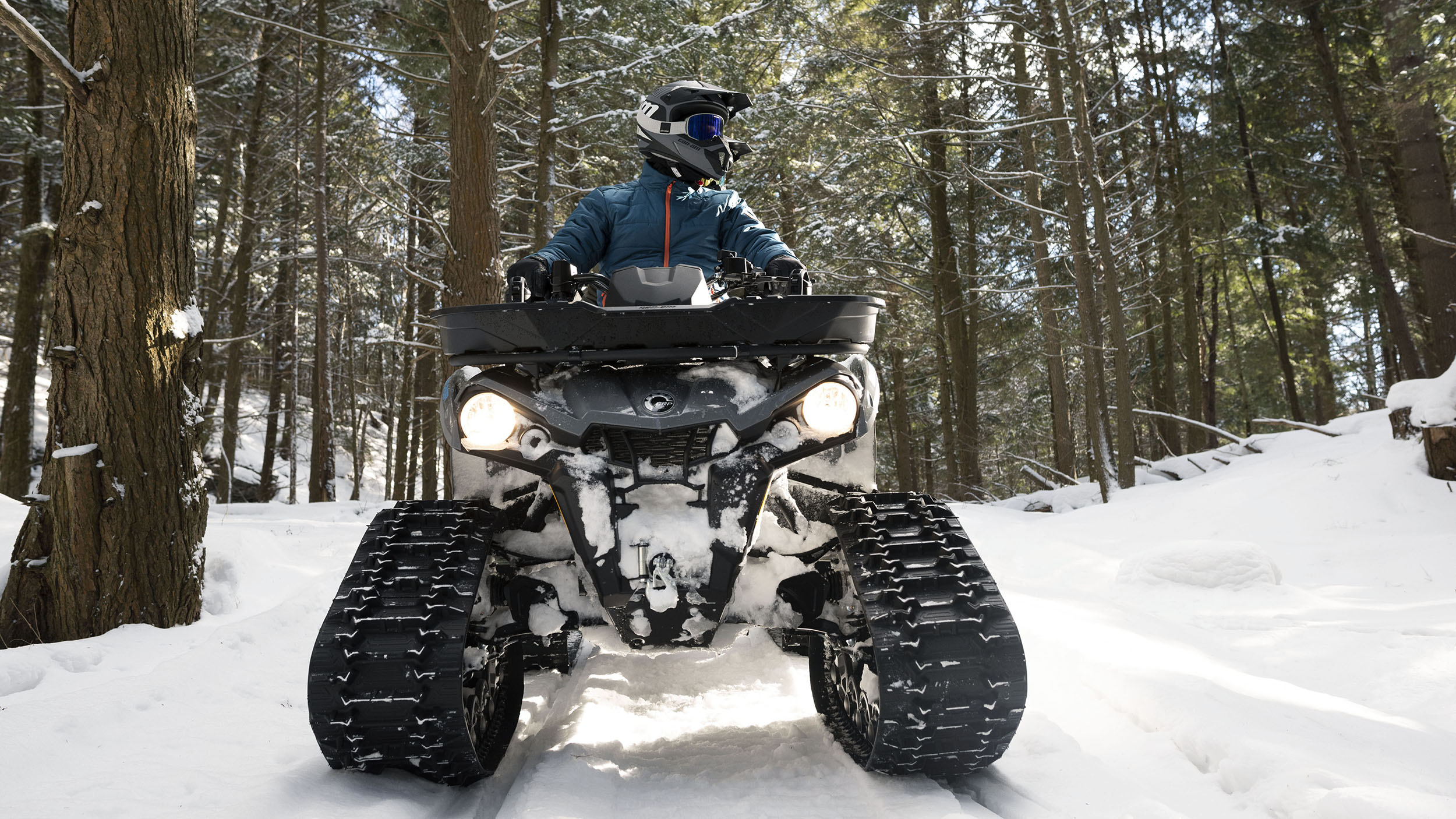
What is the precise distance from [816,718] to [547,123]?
9.31 metres

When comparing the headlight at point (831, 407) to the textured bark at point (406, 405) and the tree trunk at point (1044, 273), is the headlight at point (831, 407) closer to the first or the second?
the tree trunk at point (1044, 273)

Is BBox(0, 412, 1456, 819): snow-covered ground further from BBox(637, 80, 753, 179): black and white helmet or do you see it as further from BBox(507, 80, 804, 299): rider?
BBox(637, 80, 753, 179): black and white helmet

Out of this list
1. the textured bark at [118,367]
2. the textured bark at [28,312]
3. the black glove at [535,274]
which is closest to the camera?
the black glove at [535,274]

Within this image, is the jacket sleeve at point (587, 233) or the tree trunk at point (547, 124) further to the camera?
the tree trunk at point (547, 124)

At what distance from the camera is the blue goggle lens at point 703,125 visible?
3902 millimetres

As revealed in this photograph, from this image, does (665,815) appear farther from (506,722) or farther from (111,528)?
(111,528)

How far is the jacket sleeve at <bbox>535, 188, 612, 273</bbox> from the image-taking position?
3902 millimetres

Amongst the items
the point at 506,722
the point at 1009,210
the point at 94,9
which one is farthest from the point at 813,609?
the point at 1009,210

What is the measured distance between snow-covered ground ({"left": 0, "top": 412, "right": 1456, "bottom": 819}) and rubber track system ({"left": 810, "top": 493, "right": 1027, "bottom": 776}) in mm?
167

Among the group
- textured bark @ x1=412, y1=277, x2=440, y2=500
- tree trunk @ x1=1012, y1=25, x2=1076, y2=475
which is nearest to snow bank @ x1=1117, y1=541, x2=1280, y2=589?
tree trunk @ x1=1012, y1=25, x2=1076, y2=475

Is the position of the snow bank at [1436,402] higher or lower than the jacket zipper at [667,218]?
lower

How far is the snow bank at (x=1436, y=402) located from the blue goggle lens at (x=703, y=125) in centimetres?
681

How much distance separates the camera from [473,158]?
342 inches

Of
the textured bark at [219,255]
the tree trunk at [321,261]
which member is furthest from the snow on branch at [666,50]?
the textured bark at [219,255]
